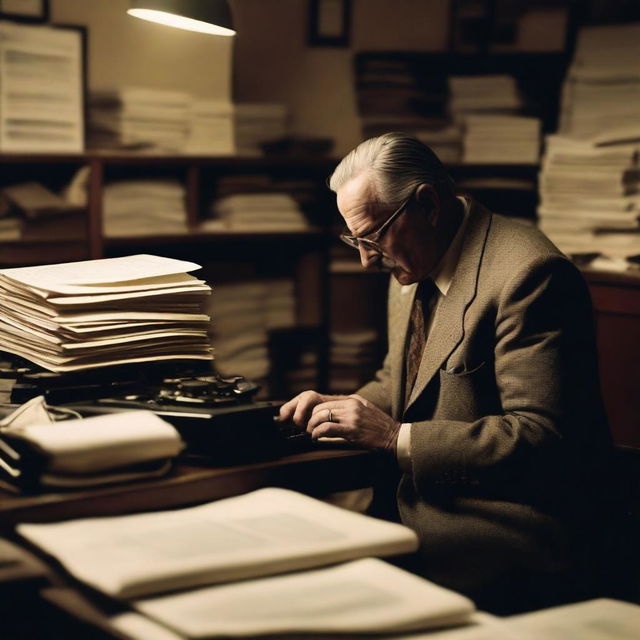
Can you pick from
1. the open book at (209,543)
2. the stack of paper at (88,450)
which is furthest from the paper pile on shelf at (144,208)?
the open book at (209,543)

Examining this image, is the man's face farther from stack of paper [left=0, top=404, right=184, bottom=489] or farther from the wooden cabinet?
the wooden cabinet

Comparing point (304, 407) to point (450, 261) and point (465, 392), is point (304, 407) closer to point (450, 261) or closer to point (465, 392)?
point (465, 392)

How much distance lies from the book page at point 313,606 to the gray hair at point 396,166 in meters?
1.17

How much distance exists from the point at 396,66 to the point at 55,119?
1.52 meters

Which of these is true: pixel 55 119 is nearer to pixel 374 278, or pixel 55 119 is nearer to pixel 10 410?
pixel 374 278

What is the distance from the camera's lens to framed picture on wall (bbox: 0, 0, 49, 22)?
3.43 m

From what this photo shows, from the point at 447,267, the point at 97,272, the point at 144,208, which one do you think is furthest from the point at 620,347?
the point at 97,272

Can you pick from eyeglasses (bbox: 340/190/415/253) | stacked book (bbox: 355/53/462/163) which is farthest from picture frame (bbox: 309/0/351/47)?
eyeglasses (bbox: 340/190/415/253)

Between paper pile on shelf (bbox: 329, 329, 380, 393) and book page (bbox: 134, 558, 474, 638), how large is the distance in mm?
3235

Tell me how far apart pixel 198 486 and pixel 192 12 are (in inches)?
45.1

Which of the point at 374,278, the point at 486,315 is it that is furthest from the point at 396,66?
the point at 486,315

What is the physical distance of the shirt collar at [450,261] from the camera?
204 centimetres

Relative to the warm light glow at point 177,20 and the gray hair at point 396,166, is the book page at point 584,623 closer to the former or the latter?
the gray hair at point 396,166

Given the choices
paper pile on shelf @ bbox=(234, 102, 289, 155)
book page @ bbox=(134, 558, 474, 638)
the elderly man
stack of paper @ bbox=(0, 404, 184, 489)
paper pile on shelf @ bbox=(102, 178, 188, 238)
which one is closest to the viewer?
book page @ bbox=(134, 558, 474, 638)
